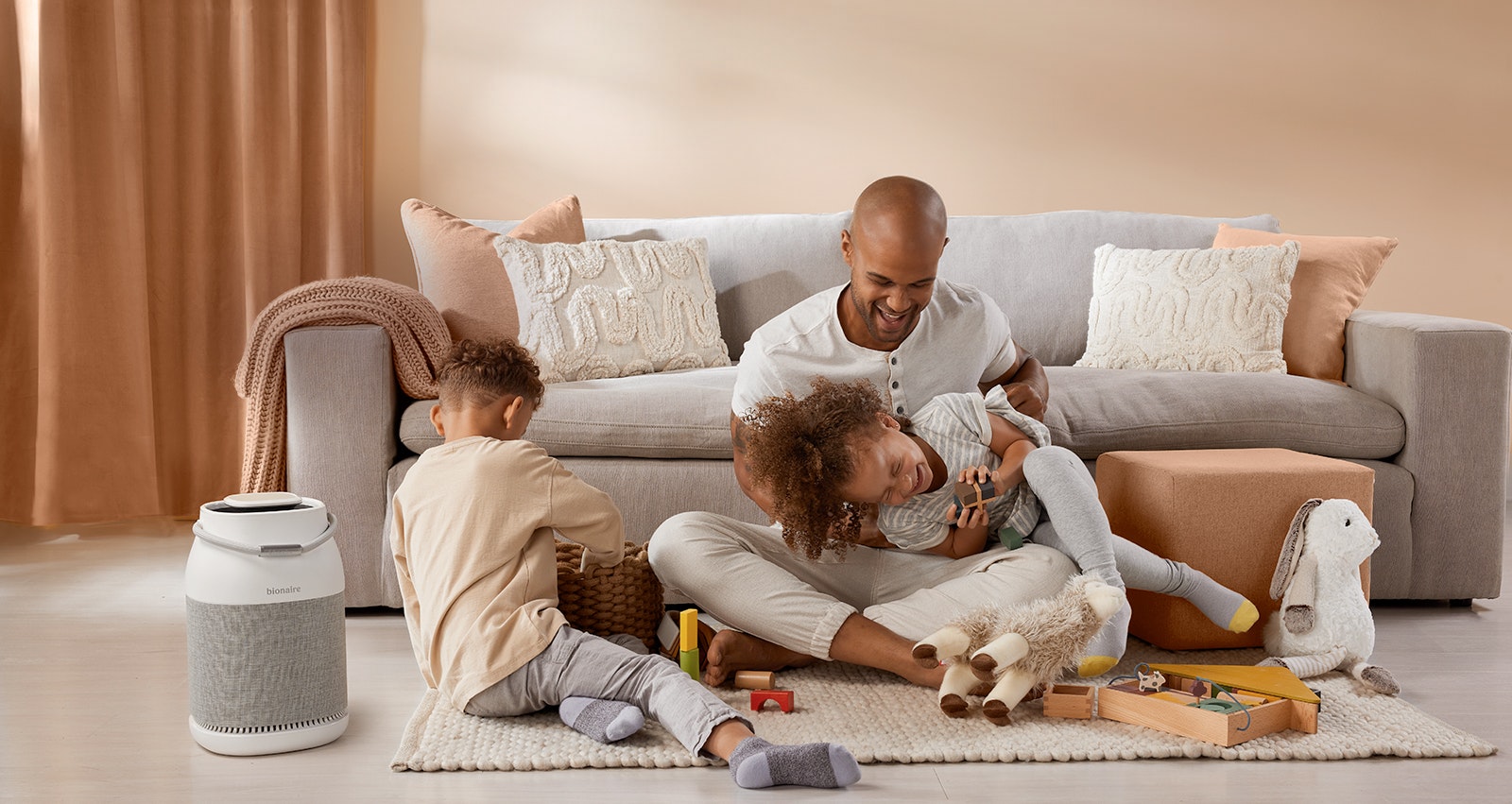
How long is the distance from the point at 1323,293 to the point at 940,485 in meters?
1.45

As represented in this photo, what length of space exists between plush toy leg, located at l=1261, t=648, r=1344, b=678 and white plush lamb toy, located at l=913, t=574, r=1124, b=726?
41 cm

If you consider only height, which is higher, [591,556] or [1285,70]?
[1285,70]

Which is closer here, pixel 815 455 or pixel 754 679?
pixel 815 455

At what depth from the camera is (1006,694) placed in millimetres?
1696

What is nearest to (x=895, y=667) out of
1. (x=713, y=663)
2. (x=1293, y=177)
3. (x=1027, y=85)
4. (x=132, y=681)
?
(x=713, y=663)

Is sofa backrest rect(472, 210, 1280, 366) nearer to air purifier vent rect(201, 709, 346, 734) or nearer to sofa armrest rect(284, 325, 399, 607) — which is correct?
sofa armrest rect(284, 325, 399, 607)

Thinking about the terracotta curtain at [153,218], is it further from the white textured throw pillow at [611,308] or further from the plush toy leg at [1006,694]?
the plush toy leg at [1006,694]

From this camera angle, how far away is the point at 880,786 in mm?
1529

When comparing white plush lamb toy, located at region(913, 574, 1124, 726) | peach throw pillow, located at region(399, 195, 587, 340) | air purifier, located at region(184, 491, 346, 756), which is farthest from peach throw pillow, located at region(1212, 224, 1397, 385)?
air purifier, located at region(184, 491, 346, 756)

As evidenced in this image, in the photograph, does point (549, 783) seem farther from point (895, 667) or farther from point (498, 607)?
point (895, 667)

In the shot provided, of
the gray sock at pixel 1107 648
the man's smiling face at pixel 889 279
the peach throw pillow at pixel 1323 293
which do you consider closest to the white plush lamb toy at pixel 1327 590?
the gray sock at pixel 1107 648

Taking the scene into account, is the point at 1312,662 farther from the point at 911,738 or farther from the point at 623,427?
the point at 623,427

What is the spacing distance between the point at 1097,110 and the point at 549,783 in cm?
285

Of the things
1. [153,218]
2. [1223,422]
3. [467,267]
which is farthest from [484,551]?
[153,218]
